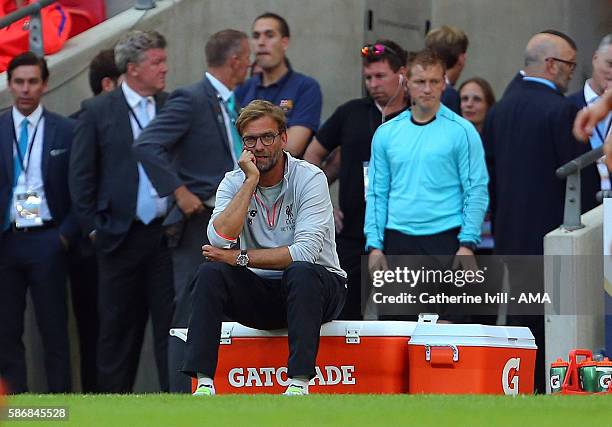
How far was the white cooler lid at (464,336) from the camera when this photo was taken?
835 cm

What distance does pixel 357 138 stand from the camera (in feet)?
35.0

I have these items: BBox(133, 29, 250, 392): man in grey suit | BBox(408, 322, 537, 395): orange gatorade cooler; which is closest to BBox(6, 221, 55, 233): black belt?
BBox(133, 29, 250, 392): man in grey suit

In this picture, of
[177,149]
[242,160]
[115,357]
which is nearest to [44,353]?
[115,357]

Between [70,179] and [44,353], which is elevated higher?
[70,179]

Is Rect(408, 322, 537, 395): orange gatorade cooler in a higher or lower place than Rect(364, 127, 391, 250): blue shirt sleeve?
lower

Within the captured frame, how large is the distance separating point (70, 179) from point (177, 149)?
0.96m

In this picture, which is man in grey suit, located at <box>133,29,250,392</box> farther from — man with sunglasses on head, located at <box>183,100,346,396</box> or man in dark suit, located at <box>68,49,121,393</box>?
man with sunglasses on head, located at <box>183,100,346,396</box>

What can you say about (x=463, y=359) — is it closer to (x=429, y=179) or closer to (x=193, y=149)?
(x=429, y=179)

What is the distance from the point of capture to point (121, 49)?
10875 mm

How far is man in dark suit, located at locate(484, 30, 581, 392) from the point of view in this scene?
396 inches

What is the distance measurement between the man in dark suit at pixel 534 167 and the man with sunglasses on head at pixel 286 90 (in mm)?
1425

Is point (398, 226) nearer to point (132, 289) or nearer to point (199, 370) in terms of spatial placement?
point (132, 289)

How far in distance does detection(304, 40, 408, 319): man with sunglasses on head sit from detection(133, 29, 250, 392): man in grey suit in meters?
0.76

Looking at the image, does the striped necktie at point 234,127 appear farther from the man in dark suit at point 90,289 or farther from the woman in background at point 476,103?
the woman in background at point 476,103
